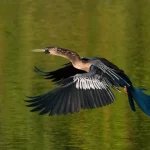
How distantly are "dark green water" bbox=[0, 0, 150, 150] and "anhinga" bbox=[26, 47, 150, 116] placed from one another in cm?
125

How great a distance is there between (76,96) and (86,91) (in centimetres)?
12

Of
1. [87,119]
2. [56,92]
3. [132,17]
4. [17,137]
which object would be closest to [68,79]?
[56,92]

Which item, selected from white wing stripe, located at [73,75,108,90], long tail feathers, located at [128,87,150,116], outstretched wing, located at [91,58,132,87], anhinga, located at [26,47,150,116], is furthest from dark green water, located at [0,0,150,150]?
white wing stripe, located at [73,75,108,90]

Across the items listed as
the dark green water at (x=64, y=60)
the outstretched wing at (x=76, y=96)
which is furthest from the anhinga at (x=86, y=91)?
the dark green water at (x=64, y=60)

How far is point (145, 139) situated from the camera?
10078 mm

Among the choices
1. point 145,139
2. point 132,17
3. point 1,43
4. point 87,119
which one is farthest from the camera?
point 132,17

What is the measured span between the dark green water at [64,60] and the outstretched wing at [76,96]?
5.04 ft

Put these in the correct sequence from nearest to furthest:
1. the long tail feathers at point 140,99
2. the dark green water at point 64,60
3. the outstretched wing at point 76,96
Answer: the outstretched wing at point 76,96 < the long tail feathers at point 140,99 < the dark green water at point 64,60

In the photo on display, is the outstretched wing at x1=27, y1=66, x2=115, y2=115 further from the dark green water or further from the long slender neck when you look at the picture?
the dark green water

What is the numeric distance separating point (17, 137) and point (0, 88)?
233 cm

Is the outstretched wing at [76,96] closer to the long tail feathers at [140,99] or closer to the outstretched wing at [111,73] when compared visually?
the outstretched wing at [111,73]

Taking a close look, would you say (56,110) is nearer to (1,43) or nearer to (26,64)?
(26,64)

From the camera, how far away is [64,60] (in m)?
14.7

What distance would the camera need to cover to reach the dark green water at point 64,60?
33.2 ft
